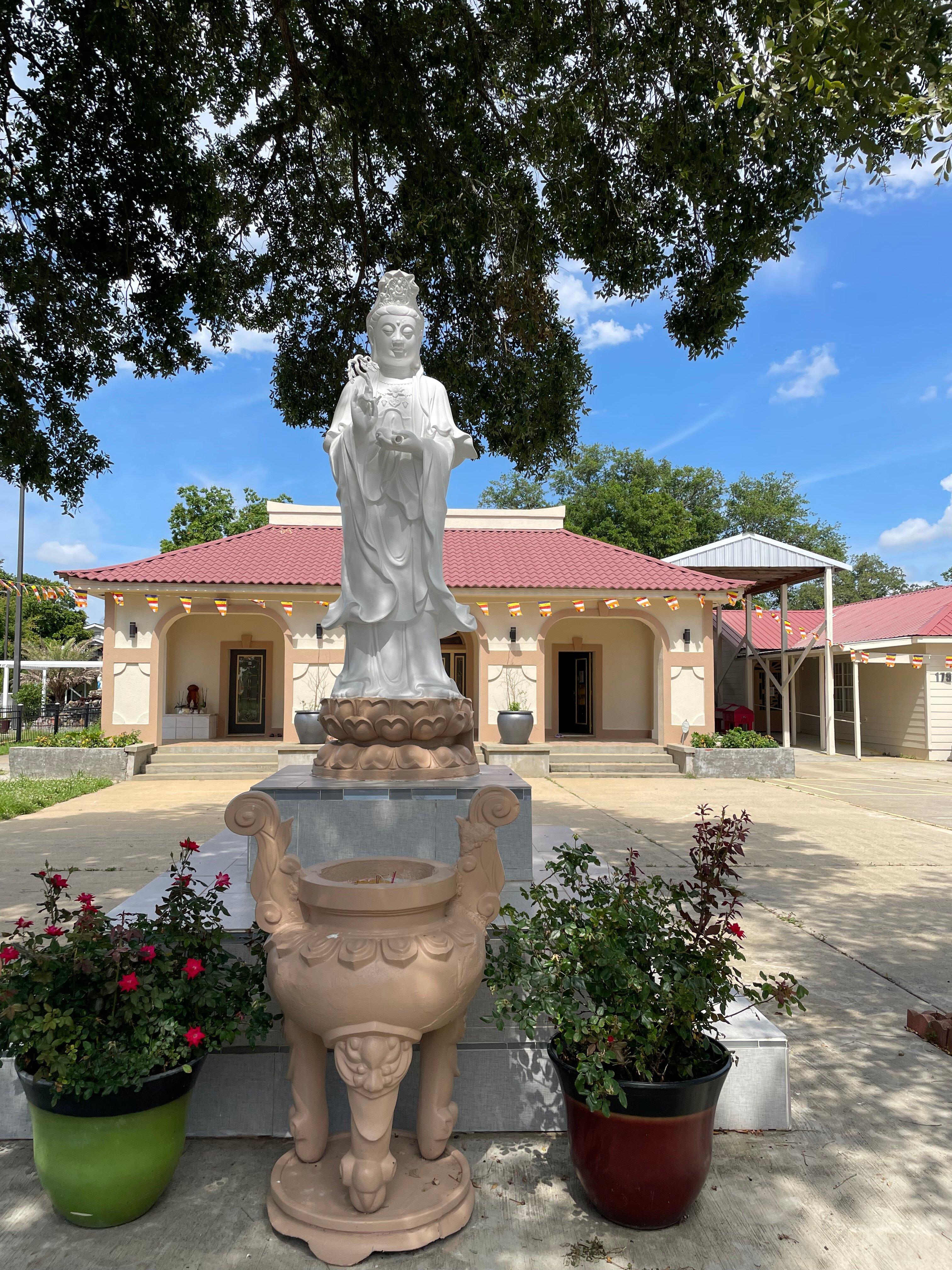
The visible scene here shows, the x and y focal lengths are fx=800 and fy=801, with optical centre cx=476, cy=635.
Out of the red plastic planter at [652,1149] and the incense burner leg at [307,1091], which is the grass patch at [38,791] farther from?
the red plastic planter at [652,1149]

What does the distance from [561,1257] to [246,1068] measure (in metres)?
1.26

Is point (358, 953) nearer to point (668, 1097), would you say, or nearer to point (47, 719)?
point (668, 1097)

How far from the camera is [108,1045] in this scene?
7.61 ft

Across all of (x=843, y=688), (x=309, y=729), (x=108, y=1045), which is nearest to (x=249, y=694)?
(x=309, y=729)

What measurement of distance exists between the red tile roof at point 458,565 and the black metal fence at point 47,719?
234 inches

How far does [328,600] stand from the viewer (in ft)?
50.5

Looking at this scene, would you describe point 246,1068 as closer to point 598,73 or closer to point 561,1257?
point 561,1257

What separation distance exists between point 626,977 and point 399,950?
773 millimetres

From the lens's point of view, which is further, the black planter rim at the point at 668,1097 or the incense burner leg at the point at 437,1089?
the incense burner leg at the point at 437,1089

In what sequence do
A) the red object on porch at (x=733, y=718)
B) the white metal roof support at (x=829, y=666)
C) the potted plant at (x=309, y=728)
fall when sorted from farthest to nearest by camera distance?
the red object on porch at (x=733, y=718) < the white metal roof support at (x=829, y=666) < the potted plant at (x=309, y=728)

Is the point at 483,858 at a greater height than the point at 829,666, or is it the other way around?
the point at 829,666

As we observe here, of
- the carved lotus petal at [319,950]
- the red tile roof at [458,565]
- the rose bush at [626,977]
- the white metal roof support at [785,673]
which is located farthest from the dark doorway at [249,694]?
the carved lotus petal at [319,950]

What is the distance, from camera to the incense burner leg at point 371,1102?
7.22 ft

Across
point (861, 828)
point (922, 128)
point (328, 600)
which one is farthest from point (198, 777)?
point (922, 128)
